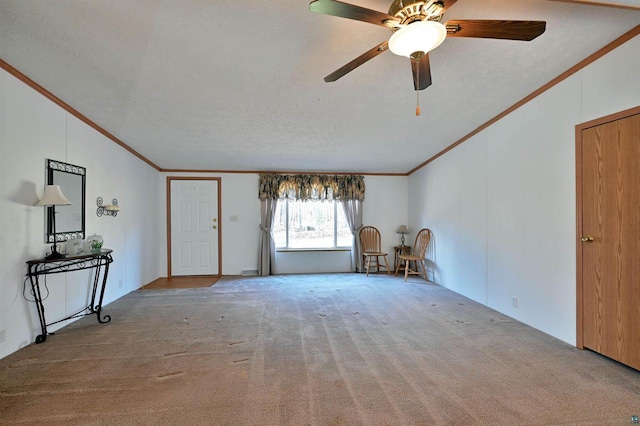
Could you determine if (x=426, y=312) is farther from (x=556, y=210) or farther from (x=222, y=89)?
(x=222, y=89)

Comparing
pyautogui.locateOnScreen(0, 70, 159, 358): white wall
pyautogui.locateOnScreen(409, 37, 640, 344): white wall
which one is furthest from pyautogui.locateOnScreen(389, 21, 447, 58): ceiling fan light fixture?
pyautogui.locateOnScreen(0, 70, 159, 358): white wall

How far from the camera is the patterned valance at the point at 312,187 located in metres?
5.86

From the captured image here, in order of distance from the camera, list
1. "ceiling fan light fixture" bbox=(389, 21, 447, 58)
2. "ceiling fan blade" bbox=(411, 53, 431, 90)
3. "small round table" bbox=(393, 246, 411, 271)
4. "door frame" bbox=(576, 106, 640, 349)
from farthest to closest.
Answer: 1. "small round table" bbox=(393, 246, 411, 271)
2. "door frame" bbox=(576, 106, 640, 349)
3. "ceiling fan blade" bbox=(411, 53, 431, 90)
4. "ceiling fan light fixture" bbox=(389, 21, 447, 58)

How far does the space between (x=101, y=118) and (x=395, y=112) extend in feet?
11.5

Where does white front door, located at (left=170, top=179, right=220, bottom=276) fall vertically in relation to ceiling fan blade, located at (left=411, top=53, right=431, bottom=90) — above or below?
below

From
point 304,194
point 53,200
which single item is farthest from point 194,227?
point 53,200

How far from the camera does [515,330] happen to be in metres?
2.95

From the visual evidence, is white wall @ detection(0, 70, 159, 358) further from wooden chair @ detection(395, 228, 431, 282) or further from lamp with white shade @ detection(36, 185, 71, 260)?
wooden chair @ detection(395, 228, 431, 282)

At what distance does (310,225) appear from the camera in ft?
20.1

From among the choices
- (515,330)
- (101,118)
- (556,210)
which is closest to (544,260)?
(556,210)

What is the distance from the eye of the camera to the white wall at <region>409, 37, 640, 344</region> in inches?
96.8

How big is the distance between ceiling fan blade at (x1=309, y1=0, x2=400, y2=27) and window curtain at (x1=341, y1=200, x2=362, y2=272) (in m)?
4.58

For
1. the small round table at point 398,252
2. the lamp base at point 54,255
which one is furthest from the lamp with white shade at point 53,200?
the small round table at point 398,252

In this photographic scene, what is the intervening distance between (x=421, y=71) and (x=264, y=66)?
4.41 ft
